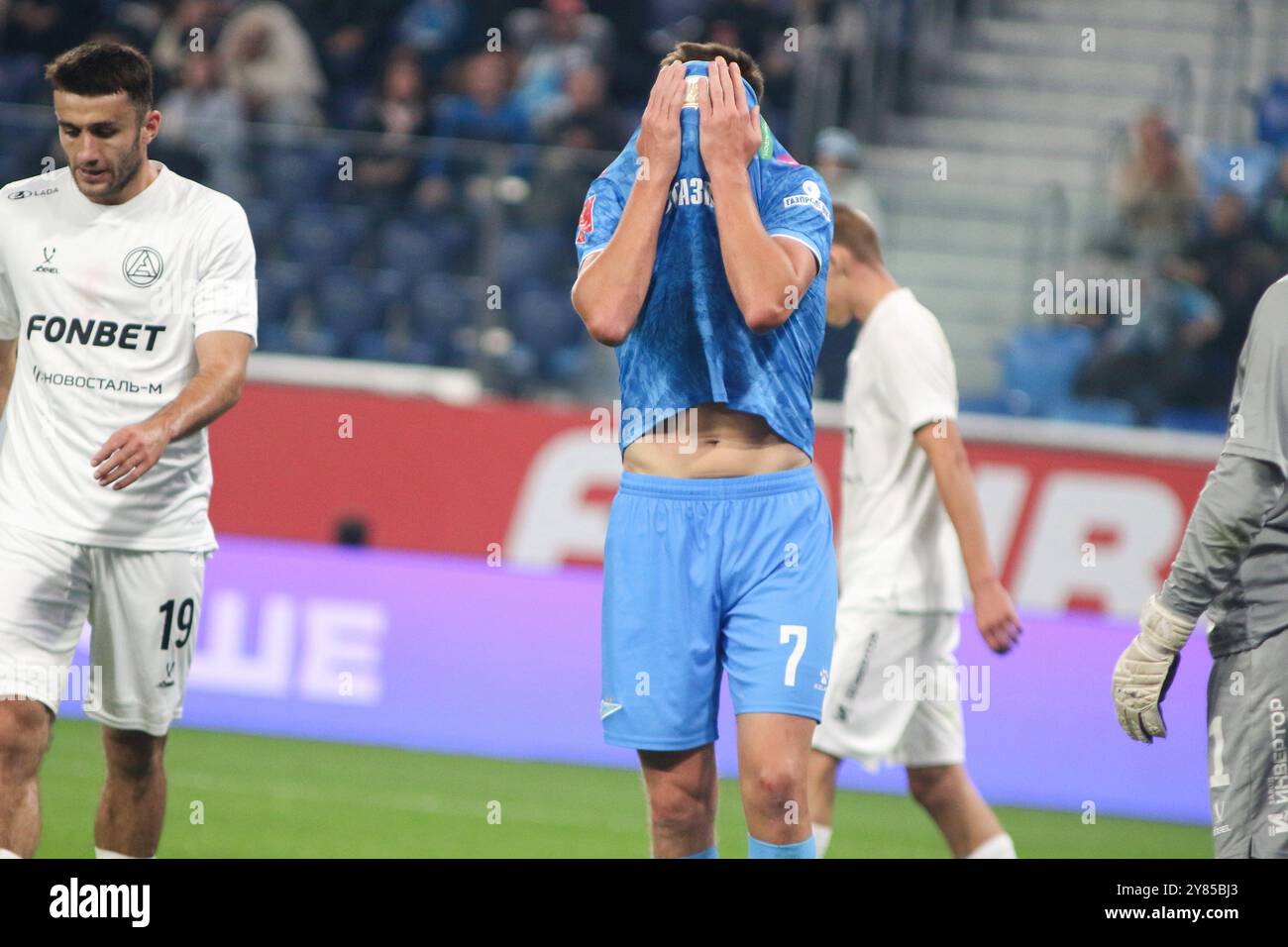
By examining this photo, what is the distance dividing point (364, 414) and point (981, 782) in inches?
194

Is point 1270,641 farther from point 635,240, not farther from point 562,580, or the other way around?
point 562,580

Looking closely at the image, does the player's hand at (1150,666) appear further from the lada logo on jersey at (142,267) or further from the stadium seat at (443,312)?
the stadium seat at (443,312)

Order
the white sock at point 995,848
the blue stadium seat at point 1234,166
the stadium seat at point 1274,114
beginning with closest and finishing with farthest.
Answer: the white sock at point 995,848 → the blue stadium seat at point 1234,166 → the stadium seat at point 1274,114

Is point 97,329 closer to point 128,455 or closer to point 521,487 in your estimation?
point 128,455

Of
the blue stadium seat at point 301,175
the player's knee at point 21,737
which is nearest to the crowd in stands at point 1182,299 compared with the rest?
the blue stadium seat at point 301,175

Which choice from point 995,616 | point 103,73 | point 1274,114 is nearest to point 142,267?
point 103,73

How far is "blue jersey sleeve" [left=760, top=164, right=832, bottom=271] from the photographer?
182 inches

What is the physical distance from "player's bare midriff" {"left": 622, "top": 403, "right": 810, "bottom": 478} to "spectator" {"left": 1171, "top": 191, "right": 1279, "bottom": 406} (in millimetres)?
7274

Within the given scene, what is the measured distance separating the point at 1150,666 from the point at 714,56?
201 cm

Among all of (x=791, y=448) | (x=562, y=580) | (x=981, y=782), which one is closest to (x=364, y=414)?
(x=562, y=580)

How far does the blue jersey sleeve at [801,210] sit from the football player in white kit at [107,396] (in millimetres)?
1649

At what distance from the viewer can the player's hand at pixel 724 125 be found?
14.7 ft

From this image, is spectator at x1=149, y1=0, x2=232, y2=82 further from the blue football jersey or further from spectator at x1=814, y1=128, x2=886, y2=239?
the blue football jersey
